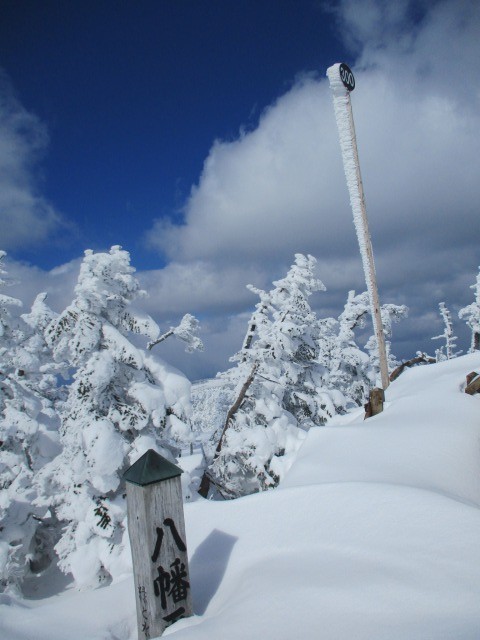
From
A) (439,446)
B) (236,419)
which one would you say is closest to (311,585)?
(439,446)

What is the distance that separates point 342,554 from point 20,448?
15.3 metres

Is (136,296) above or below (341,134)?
below

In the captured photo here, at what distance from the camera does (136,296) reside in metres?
9.61

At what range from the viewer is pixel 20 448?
46.4 ft

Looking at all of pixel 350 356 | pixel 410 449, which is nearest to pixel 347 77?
pixel 410 449

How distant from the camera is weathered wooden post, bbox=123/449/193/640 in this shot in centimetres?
320

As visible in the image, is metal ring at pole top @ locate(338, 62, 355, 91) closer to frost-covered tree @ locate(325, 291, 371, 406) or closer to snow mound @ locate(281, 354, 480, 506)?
snow mound @ locate(281, 354, 480, 506)

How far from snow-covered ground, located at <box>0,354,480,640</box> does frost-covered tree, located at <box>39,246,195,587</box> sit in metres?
4.86

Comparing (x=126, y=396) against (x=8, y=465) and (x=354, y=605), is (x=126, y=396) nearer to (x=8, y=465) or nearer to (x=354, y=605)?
(x=8, y=465)

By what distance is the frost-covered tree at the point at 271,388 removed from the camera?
419 inches

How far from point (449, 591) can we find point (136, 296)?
8823 mm

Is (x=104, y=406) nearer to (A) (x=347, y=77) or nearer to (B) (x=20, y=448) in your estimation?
(B) (x=20, y=448)

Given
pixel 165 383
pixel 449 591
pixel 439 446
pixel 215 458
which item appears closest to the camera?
pixel 449 591

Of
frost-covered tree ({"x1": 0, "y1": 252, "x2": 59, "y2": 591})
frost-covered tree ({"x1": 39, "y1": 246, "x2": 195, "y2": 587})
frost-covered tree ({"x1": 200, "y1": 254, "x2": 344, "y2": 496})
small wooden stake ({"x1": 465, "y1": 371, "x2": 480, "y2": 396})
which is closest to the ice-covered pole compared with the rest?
small wooden stake ({"x1": 465, "y1": 371, "x2": 480, "y2": 396})
